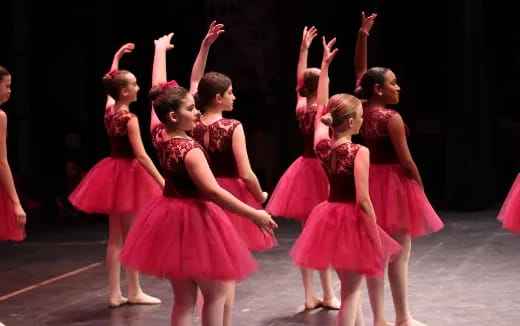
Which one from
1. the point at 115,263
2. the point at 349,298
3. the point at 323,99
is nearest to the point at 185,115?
the point at 323,99

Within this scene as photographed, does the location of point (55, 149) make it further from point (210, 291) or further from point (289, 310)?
point (210, 291)

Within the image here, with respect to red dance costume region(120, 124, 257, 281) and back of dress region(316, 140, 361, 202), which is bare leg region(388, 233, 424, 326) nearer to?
back of dress region(316, 140, 361, 202)

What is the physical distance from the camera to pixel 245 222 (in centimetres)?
416

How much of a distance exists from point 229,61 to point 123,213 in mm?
5725

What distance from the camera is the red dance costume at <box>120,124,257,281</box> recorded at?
3297 millimetres

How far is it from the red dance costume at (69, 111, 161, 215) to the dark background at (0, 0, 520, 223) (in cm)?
377

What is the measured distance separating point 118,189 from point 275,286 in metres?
1.18

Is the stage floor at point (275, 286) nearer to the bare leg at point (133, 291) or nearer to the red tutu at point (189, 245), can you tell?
the bare leg at point (133, 291)

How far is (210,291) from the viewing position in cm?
334

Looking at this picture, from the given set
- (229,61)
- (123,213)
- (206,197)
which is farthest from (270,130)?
(206,197)

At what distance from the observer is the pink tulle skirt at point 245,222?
4094mm

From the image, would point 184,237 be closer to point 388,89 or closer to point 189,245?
point 189,245

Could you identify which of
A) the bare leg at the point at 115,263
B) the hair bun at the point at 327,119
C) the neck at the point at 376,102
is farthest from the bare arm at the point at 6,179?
the neck at the point at 376,102

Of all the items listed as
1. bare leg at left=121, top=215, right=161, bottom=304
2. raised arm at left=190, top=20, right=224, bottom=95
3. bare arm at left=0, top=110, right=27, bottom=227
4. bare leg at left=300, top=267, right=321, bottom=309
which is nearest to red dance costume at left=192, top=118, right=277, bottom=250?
raised arm at left=190, top=20, right=224, bottom=95
